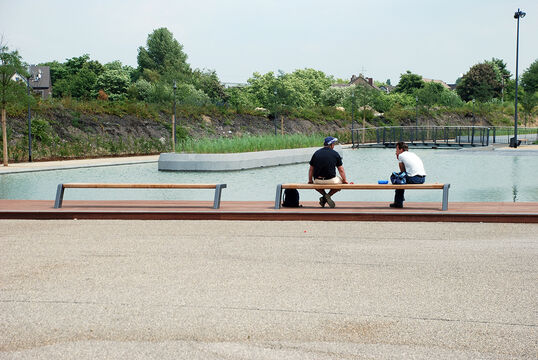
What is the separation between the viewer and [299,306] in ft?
17.5

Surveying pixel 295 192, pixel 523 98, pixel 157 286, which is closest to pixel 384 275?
pixel 157 286

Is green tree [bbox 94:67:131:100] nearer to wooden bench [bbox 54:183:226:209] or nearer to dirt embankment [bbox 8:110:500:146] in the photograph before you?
dirt embankment [bbox 8:110:500:146]

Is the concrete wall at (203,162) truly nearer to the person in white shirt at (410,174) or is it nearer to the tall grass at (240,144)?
the tall grass at (240,144)

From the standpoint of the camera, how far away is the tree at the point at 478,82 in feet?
308

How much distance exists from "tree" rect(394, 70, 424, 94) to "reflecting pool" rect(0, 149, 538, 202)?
79.3 meters

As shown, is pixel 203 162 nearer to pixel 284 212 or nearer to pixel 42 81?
pixel 284 212

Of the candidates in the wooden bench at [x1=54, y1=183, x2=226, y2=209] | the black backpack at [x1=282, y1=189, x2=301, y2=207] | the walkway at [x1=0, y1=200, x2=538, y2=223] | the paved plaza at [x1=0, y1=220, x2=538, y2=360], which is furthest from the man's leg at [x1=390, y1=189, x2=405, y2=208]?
the wooden bench at [x1=54, y1=183, x2=226, y2=209]

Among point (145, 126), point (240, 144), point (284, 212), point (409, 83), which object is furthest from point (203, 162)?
point (409, 83)

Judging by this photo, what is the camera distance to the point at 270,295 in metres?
5.67

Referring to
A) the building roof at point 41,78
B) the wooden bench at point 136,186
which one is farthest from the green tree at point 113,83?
the wooden bench at point 136,186

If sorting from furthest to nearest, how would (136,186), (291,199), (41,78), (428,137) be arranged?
(41,78)
(428,137)
(291,199)
(136,186)

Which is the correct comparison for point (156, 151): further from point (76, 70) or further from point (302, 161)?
point (76, 70)

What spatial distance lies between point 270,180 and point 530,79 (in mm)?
68671

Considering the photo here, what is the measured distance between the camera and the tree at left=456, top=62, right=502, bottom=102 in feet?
308
